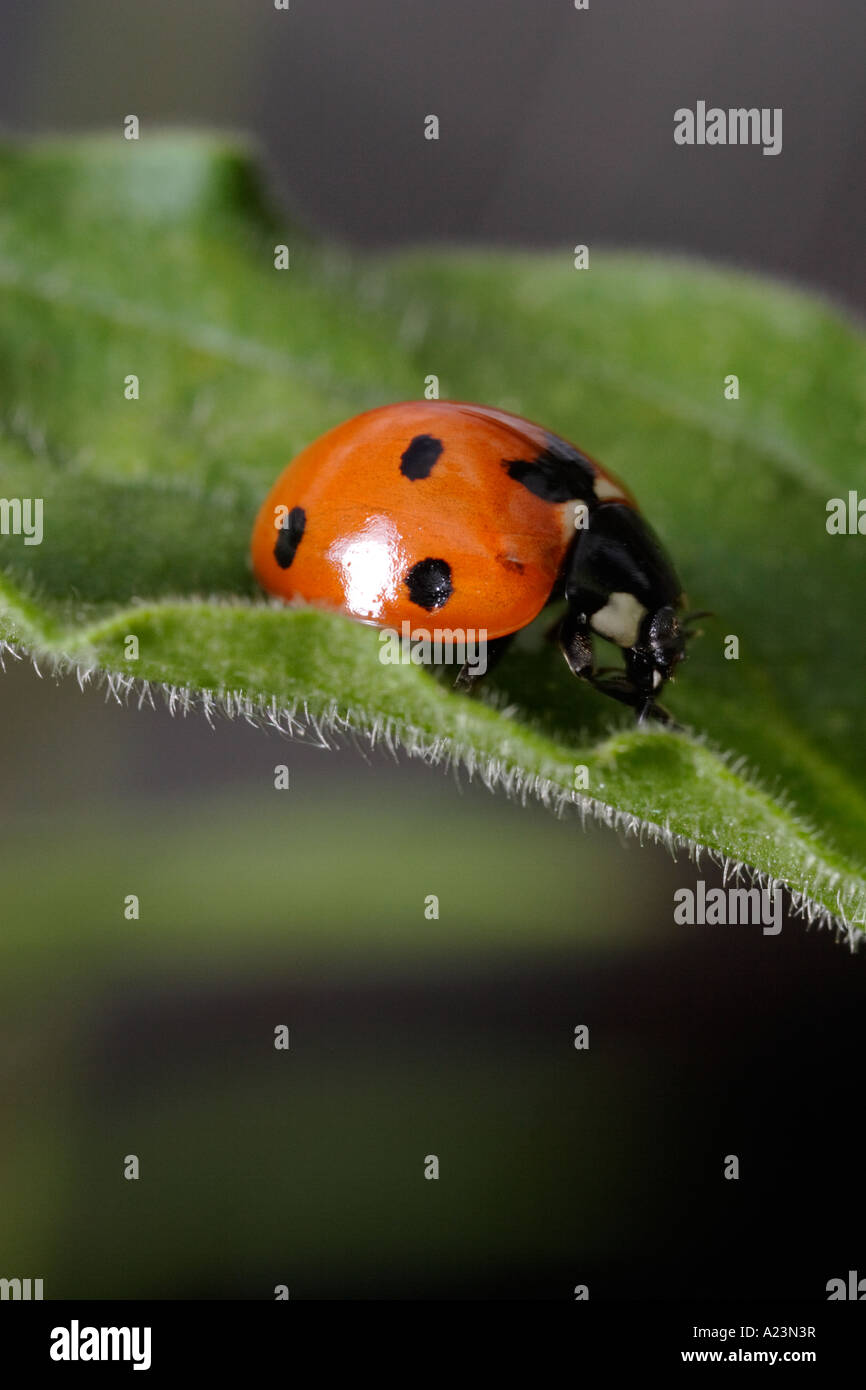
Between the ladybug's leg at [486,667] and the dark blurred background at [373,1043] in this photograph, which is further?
the dark blurred background at [373,1043]

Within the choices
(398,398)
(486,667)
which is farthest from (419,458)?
(398,398)

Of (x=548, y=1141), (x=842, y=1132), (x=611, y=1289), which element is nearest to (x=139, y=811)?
(x=548, y=1141)

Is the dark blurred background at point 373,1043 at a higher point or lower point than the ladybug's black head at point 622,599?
lower

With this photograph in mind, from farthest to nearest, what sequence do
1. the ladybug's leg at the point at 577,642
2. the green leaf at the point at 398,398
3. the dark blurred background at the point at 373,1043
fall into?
the dark blurred background at the point at 373,1043
the ladybug's leg at the point at 577,642
the green leaf at the point at 398,398

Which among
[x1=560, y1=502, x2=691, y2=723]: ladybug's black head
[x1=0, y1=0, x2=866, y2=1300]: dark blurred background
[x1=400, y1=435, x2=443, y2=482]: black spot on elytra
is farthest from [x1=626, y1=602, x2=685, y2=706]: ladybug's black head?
[x1=0, y1=0, x2=866, y2=1300]: dark blurred background

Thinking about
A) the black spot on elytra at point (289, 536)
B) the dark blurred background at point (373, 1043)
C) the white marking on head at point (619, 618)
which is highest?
the black spot on elytra at point (289, 536)

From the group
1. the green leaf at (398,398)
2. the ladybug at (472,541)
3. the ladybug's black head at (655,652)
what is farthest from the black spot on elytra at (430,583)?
the ladybug's black head at (655,652)

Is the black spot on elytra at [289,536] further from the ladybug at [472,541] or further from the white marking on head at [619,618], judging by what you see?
the white marking on head at [619,618]

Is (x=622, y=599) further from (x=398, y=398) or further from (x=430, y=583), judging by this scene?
(x=398, y=398)

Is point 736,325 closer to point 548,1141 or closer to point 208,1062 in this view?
point 548,1141
